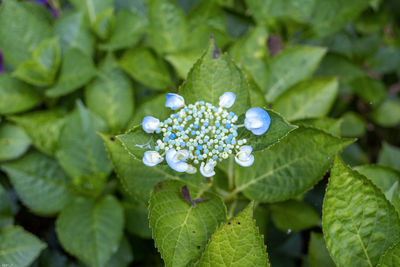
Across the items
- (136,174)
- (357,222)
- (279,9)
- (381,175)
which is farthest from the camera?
(279,9)

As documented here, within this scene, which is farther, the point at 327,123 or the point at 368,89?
the point at 368,89

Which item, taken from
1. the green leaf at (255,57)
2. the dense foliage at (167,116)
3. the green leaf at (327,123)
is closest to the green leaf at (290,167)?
the dense foliage at (167,116)

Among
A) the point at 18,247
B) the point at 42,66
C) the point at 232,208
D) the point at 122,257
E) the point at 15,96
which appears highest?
the point at 42,66

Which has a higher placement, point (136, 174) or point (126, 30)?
point (126, 30)

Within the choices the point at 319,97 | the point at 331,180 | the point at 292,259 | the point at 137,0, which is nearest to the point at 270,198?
the point at 331,180

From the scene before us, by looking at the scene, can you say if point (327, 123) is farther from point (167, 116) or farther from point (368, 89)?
point (368, 89)

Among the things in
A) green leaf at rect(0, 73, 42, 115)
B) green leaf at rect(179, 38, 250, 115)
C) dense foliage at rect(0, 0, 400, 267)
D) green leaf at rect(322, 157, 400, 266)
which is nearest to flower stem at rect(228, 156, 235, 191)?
dense foliage at rect(0, 0, 400, 267)

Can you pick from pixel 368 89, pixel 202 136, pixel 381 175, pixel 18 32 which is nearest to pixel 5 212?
pixel 18 32
